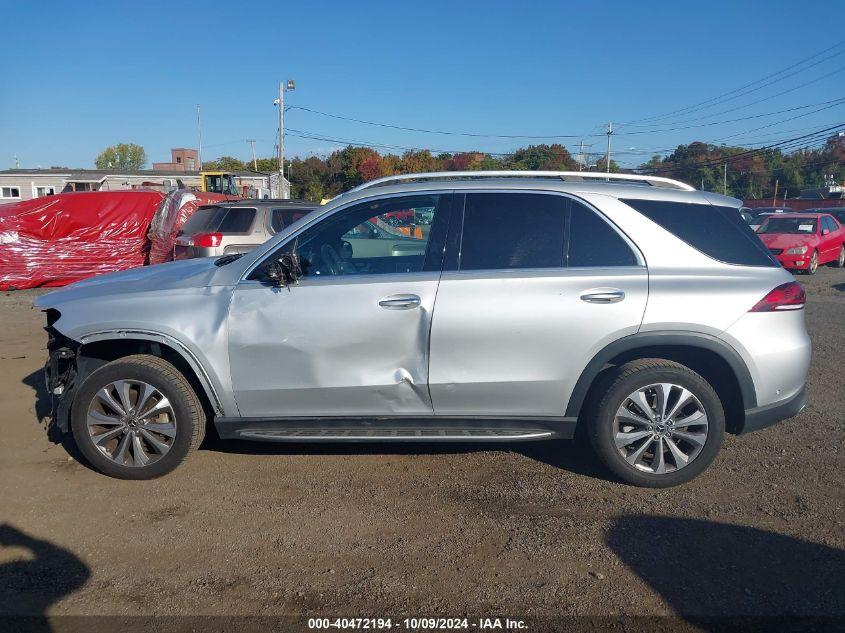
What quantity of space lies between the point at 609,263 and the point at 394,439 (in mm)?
1736

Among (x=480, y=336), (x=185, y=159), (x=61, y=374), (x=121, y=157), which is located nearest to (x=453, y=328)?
(x=480, y=336)

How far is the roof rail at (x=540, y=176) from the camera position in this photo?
186 inches

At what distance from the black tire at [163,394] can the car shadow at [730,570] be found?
2633 mm

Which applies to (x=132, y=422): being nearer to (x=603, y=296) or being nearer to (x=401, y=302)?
(x=401, y=302)

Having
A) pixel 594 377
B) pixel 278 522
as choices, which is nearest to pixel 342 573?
pixel 278 522

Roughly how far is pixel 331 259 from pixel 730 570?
9.70 feet

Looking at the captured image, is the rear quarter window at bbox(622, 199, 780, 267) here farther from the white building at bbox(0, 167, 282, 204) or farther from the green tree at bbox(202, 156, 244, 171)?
the green tree at bbox(202, 156, 244, 171)

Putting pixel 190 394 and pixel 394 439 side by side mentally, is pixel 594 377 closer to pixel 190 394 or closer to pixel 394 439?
pixel 394 439

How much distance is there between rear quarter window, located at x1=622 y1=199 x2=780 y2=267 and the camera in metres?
4.35

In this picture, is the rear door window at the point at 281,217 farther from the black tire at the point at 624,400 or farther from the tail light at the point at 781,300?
the tail light at the point at 781,300

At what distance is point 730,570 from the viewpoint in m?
3.43

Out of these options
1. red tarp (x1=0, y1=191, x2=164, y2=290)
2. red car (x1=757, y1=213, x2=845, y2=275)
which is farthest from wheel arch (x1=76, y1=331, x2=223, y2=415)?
red car (x1=757, y1=213, x2=845, y2=275)

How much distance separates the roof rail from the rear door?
50cm

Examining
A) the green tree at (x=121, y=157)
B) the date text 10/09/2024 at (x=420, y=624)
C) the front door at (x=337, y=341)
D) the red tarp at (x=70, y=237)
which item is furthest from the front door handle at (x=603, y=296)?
the green tree at (x=121, y=157)
